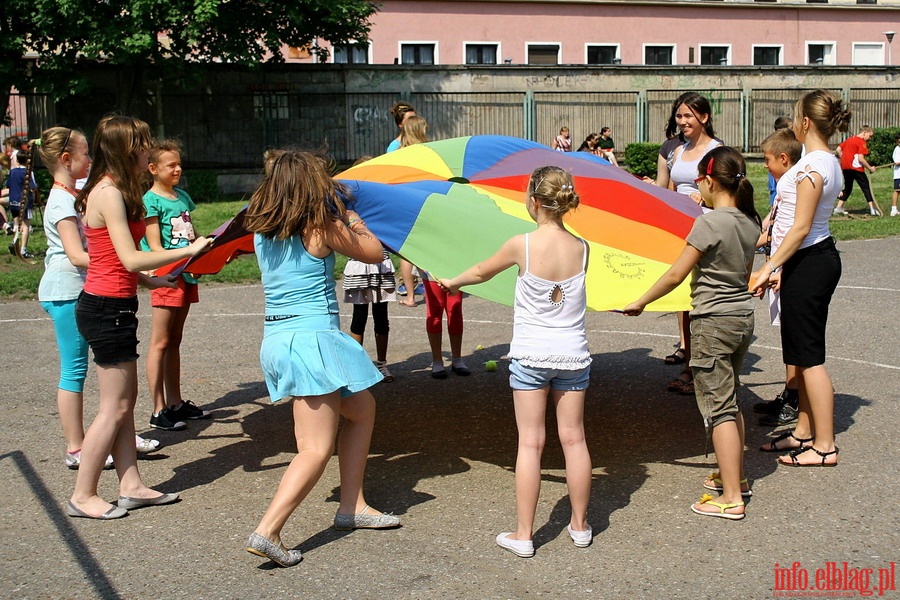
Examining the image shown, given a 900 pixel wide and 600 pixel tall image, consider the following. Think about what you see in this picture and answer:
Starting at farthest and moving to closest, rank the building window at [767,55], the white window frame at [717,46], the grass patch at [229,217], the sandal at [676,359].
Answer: the building window at [767,55] < the white window frame at [717,46] < the grass patch at [229,217] < the sandal at [676,359]

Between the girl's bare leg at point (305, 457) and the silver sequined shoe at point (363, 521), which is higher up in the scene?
the girl's bare leg at point (305, 457)

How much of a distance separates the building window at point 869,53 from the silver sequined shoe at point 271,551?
40.0 metres

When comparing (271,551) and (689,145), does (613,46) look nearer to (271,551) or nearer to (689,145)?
(689,145)

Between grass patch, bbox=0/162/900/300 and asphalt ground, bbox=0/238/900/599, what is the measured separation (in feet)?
13.8

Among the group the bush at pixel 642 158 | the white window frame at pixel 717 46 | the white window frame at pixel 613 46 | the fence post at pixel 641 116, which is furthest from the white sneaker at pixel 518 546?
the white window frame at pixel 717 46

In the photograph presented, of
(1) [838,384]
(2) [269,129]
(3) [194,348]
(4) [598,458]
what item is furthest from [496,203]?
(2) [269,129]

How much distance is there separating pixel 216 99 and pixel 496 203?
21.2 metres

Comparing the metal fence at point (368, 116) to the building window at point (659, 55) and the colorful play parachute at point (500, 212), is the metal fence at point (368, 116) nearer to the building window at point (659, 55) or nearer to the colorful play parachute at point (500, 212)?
the building window at point (659, 55)

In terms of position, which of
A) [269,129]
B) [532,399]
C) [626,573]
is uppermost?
[269,129]

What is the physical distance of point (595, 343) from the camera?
8.61 metres

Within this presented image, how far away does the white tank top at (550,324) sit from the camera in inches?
168

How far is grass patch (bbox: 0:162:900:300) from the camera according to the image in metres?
12.0

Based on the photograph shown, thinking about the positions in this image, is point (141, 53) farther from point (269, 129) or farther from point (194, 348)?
point (194, 348)

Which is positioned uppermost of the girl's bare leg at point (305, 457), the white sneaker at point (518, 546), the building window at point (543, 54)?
the building window at point (543, 54)
